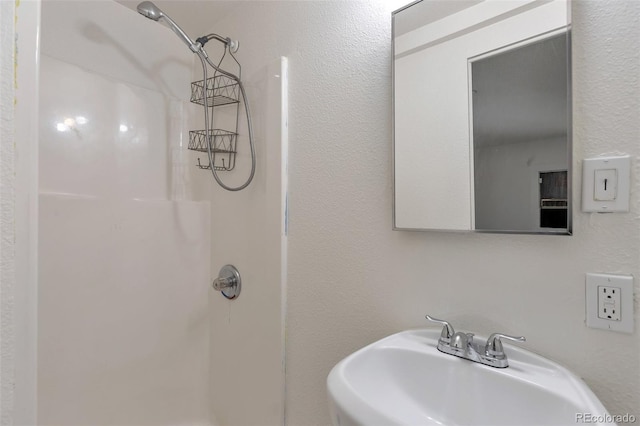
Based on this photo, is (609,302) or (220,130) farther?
(220,130)

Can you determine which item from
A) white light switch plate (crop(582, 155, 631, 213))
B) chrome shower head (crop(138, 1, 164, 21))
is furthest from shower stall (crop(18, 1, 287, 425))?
white light switch plate (crop(582, 155, 631, 213))

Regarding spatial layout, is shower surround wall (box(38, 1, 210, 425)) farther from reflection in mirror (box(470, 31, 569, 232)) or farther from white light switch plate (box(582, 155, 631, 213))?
white light switch plate (box(582, 155, 631, 213))

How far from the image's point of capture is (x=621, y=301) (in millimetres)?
716

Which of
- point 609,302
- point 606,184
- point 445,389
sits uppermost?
point 606,184

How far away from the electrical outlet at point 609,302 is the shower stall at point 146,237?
1.02 meters

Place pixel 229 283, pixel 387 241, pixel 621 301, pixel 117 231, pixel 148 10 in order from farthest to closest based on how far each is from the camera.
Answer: pixel 229 283 → pixel 117 231 → pixel 148 10 → pixel 387 241 → pixel 621 301

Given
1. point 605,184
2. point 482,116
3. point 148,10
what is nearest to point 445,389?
point 605,184

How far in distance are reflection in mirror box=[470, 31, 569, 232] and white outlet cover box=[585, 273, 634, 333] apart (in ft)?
0.46

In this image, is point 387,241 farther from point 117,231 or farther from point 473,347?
point 117,231

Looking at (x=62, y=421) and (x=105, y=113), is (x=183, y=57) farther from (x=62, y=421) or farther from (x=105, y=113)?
(x=62, y=421)

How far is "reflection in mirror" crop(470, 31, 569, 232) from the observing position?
2.61 ft

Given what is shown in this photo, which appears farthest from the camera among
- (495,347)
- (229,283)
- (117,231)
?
(229,283)

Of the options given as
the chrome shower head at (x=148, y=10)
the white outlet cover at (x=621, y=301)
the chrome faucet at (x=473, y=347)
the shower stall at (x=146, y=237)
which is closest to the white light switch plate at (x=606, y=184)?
the white outlet cover at (x=621, y=301)

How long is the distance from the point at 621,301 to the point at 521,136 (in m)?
0.43
